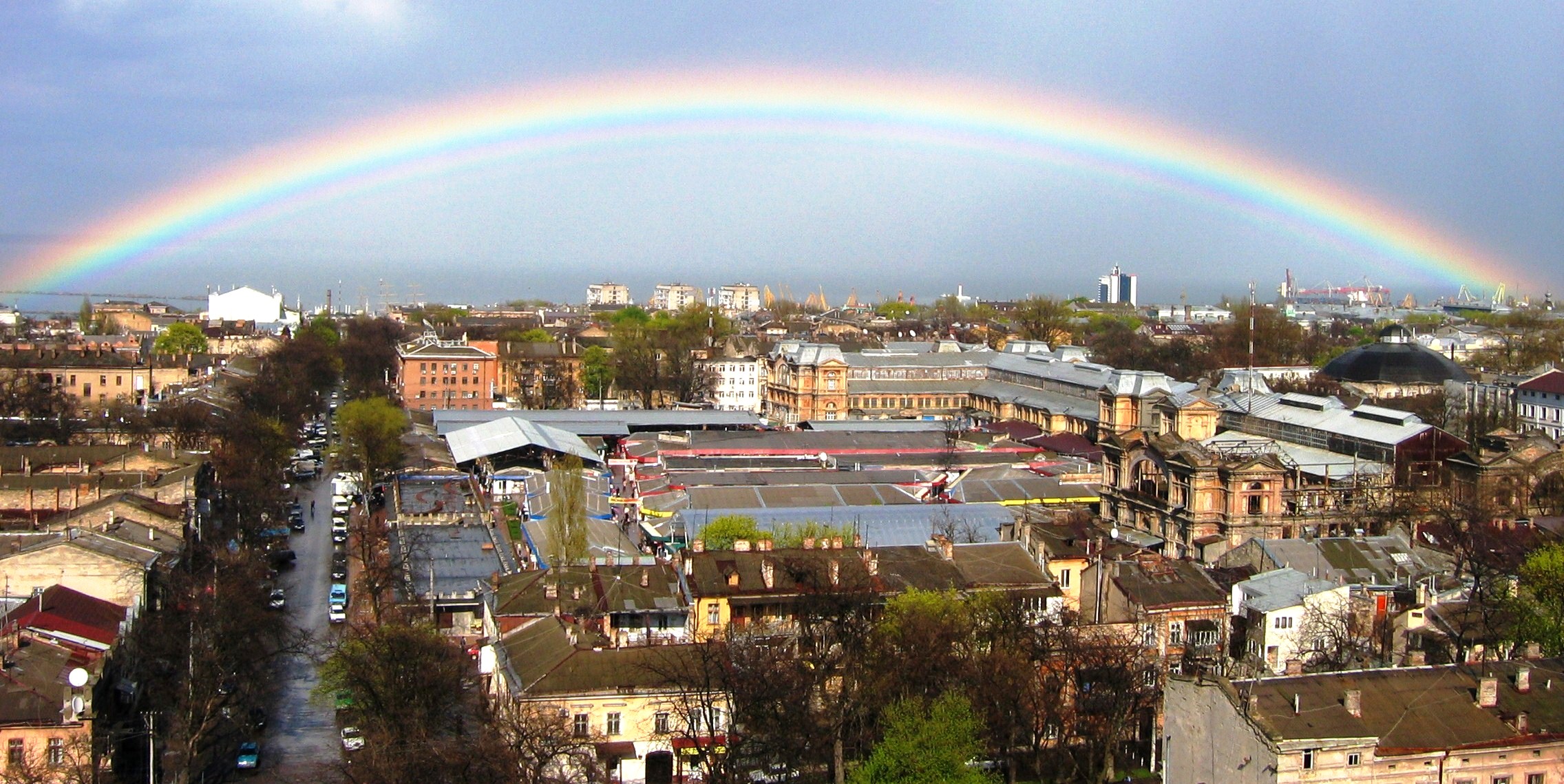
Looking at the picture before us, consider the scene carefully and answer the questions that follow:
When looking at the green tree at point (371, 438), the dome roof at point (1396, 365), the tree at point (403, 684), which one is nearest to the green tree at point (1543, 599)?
the tree at point (403, 684)

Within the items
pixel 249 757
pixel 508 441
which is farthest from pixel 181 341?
pixel 249 757

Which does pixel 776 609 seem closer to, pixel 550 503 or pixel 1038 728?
pixel 1038 728

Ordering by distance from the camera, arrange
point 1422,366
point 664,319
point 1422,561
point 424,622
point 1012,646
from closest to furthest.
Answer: point 1012,646
point 424,622
point 1422,561
point 1422,366
point 664,319

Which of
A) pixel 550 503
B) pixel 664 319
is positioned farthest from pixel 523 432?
pixel 664 319

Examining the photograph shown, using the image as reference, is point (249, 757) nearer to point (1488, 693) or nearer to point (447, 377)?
point (1488, 693)

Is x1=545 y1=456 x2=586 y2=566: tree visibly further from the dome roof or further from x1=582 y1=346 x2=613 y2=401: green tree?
the dome roof

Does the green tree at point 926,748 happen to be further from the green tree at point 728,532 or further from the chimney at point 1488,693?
the green tree at point 728,532

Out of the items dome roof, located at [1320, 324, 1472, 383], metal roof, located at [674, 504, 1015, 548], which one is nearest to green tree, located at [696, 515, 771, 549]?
metal roof, located at [674, 504, 1015, 548]
